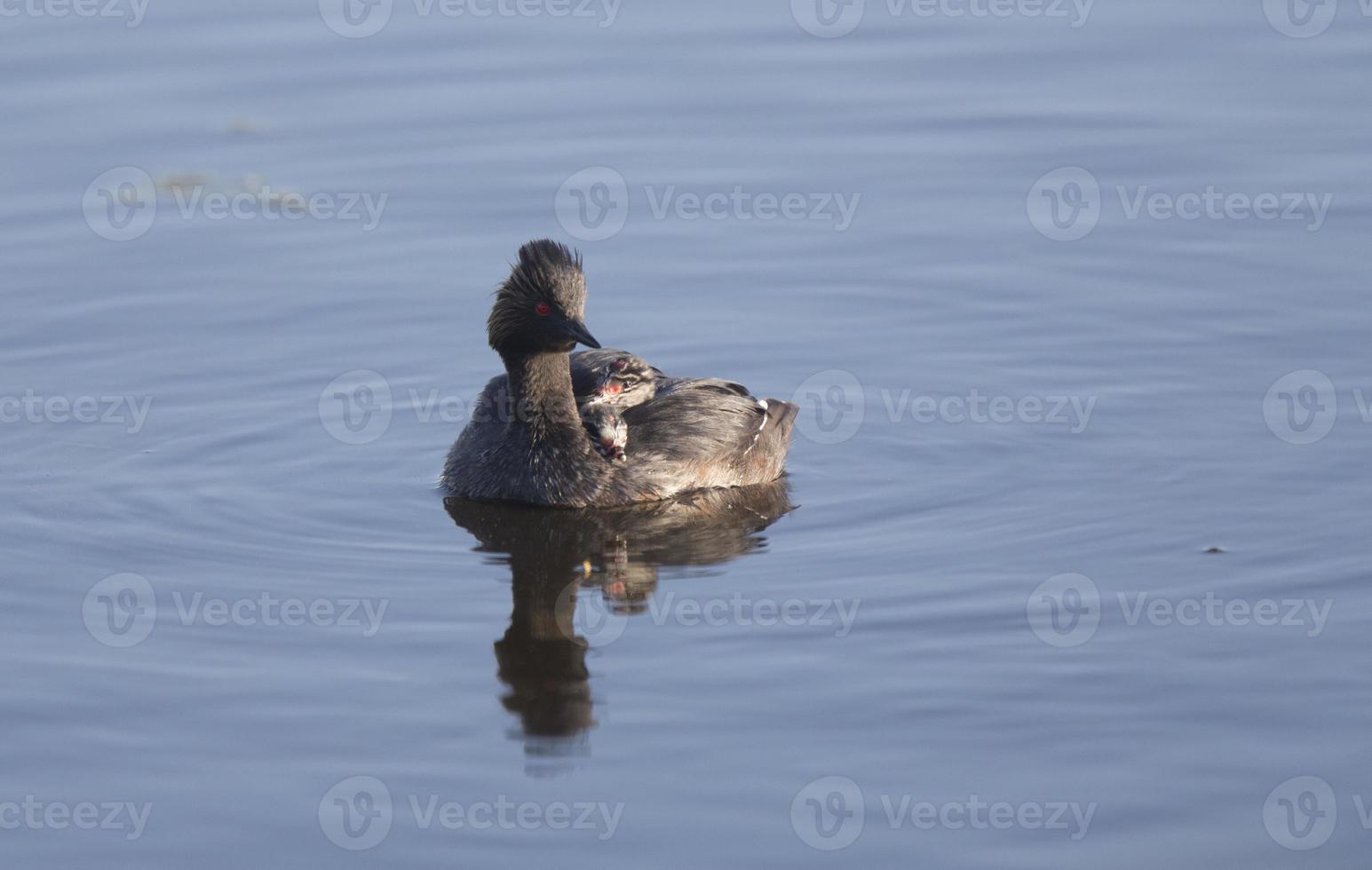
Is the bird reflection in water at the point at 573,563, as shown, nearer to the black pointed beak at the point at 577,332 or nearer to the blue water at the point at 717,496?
the blue water at the point at 717,496

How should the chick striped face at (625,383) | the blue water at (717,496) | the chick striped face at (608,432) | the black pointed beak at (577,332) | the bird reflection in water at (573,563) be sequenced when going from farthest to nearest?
the chick striped face at (625,383) → the chick striped face at (608,432) → the black pointed beak at (577,332) → the bird reflection in water at (573,563) → the blue water at (717,496)

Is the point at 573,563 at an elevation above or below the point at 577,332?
below

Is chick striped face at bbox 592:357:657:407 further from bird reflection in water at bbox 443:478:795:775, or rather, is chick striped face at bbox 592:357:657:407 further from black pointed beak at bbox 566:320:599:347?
Result: black pointed beak at bbox 566:320:599:347

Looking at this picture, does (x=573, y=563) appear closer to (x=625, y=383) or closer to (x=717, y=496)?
(x=717, y=496)

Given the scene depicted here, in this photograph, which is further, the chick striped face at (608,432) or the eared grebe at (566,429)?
the chick striped face at (608,432)

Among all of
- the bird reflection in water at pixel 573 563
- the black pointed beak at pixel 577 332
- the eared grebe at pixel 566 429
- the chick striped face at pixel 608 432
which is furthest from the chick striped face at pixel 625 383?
the black pointed beak at pixel 577 332

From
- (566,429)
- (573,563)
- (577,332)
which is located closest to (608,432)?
(566,429)

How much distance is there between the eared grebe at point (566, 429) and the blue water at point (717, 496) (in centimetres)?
29

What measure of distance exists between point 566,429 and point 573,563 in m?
1.49

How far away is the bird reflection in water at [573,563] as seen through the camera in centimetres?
999

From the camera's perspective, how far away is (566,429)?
13.4 m

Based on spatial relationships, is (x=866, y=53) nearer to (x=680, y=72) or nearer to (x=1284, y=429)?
(x=680, y=72)

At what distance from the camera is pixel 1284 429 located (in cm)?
1364

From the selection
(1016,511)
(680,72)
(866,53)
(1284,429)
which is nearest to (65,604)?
(1016,511)
